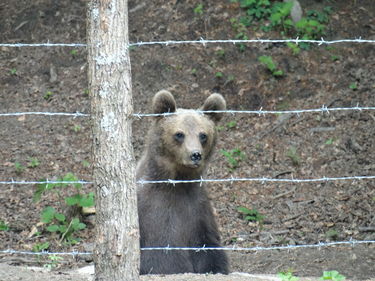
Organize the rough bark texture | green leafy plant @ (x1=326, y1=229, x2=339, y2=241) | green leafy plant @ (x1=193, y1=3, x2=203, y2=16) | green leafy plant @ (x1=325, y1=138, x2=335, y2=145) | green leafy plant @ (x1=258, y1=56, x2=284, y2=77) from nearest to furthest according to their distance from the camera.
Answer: the rough bark texture
green leafy plant @ (x1=326, y1=229, x2=339, y2=241)
green leafy plant @ (x1=325, y1=138, x2=335, y2=145)
green leafy plant @ (x1=258, y1=56, x2=284, y2=77)
green leafy plant @ (x1=193, y1=3, x2=203, y2=16)

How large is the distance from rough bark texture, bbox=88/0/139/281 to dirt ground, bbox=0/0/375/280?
296cm

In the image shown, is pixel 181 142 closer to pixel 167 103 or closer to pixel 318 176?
pixel 167 103

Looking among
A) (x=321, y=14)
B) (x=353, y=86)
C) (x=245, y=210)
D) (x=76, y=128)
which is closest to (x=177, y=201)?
(x=245, y=210)

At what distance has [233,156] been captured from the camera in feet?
31.9

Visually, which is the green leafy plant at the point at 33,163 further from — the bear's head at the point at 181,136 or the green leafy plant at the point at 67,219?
the bear's head at the point at 181,136

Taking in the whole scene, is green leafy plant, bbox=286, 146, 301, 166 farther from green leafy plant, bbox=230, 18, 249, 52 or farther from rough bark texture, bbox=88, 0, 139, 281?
rough bark texture, bbox=88, 0, 139, 281

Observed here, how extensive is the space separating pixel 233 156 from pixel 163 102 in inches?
141

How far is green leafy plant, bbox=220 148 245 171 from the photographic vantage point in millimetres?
9453

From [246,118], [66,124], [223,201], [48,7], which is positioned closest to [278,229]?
[223,201]

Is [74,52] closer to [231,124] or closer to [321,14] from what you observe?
[231,124]

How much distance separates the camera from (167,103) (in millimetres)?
6289

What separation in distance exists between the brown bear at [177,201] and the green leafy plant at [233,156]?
305 centimetres

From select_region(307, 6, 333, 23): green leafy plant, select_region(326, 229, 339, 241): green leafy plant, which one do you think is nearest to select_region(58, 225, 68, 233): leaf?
select_region(326, 229, 339, 241): green leafy plant

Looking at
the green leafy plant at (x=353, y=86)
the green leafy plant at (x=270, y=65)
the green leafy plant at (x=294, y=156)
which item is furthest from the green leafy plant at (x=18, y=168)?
the green leafy plant at (x=353, y=86)
